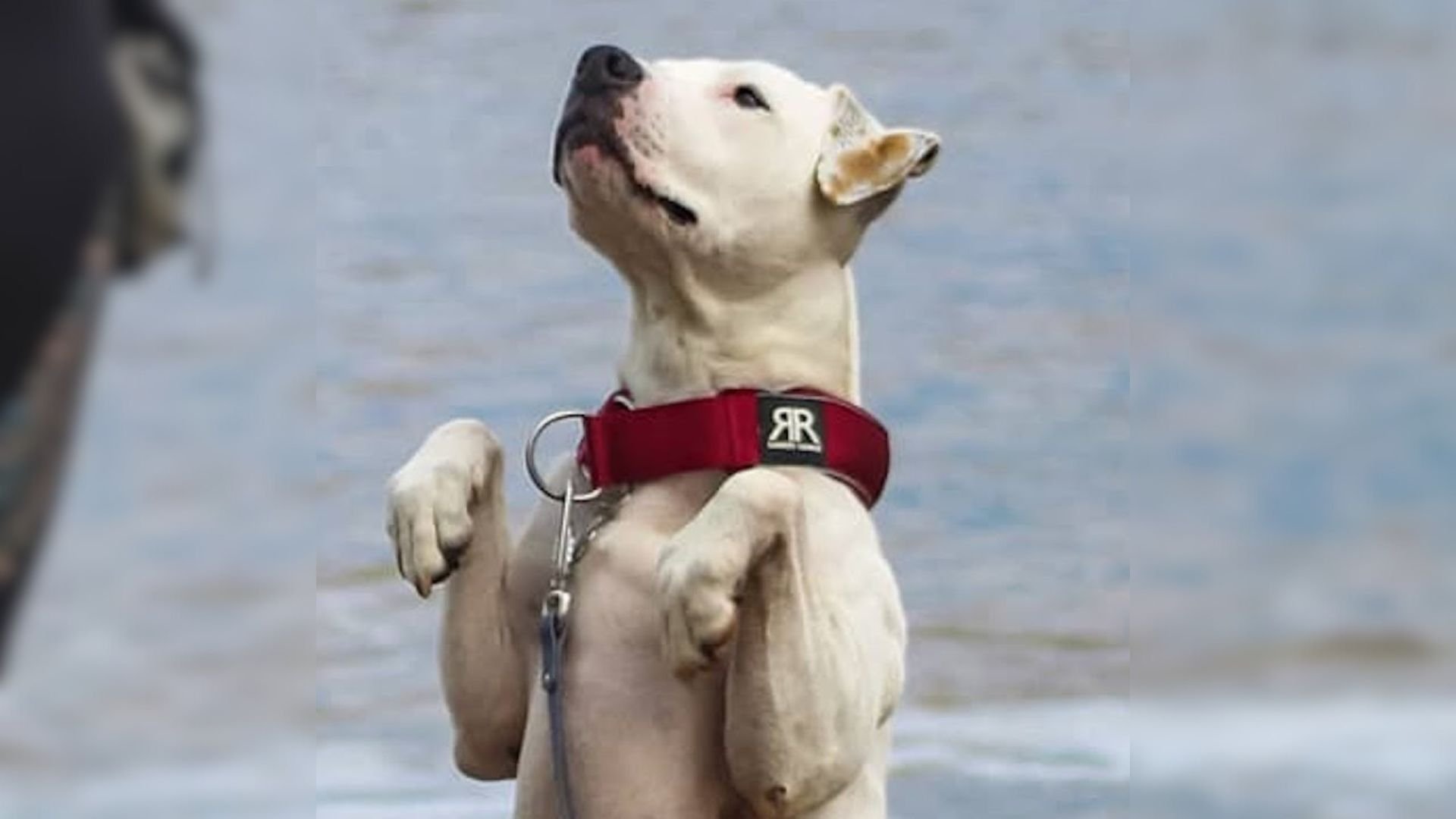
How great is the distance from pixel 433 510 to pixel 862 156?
235 millimetres

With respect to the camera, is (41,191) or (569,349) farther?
(569,349)

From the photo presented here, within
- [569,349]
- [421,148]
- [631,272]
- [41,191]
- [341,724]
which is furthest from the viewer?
[421,148]

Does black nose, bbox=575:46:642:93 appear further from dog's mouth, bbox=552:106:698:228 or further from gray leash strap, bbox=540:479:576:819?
gray leash strap, bbox=540:479:576:819

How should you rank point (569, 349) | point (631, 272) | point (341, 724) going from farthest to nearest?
point (569, 349) < point (341, 724) < point (631, 272)

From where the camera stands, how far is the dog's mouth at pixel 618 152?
1005mm

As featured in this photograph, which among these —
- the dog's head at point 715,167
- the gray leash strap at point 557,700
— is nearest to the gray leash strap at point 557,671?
the gray leash strap at point 557,700

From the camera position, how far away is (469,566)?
A: 1.05m

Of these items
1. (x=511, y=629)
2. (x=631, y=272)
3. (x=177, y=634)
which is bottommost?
(x=511, y=629)

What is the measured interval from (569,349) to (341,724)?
0.57 meters

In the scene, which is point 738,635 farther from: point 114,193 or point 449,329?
point 449,329

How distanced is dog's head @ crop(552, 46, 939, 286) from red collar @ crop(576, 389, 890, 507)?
0.06 meters

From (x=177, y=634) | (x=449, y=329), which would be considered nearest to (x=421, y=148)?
(x=449, y=329)

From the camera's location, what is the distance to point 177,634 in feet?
1.11

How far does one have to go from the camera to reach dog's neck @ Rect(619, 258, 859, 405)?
1033mm
